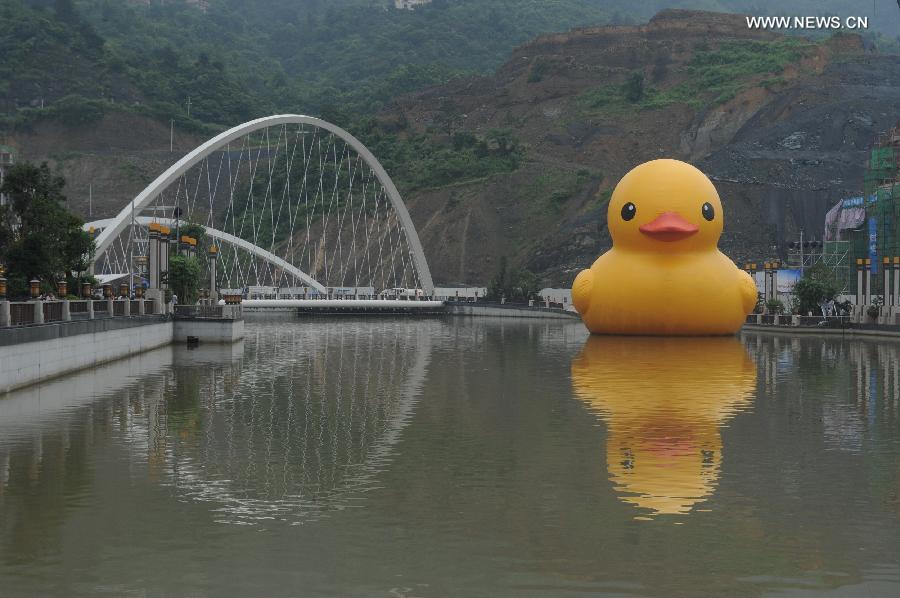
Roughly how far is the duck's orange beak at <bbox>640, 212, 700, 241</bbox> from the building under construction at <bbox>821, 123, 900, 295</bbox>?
20634 millimetres

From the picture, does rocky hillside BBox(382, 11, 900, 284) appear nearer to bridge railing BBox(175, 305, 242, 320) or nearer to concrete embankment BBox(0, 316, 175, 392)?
bridge railing BBox(175, 305, 242, 320)

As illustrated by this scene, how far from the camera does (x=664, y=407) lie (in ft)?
65.7

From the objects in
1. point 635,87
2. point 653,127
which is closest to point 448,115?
point 635,87

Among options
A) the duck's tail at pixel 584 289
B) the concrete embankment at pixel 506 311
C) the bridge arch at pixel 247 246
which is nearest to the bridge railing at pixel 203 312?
the duck's tail at pixel 584 289

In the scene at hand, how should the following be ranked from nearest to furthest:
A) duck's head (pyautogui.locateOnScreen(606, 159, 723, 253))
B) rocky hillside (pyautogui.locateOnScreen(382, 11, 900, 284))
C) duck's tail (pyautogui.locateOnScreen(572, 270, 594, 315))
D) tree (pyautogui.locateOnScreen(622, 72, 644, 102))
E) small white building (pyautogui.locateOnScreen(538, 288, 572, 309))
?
duck's head (pyautogui.locateOnScreen(606, 159, 723, 253))
duck's tail (pyautogui.locateOnScreen(572, 270, 594, 315))
small white building (pyautogui.locateOnScreen(538, 288, 572, 309))
rocky hillside (pyautogui.locateOnScreen(382, 11, 900, 284))
tree (pyautogui.locateOnScreen(622, 72, 644, 102))

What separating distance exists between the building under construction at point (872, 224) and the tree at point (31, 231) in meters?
35.9

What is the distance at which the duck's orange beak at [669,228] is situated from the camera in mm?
37688

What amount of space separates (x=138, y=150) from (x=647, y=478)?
11882 centimetres

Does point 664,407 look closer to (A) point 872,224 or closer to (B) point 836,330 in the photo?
(B) point 836,330

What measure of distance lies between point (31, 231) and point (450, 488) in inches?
892

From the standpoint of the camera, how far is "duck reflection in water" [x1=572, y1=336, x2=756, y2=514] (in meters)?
12.9

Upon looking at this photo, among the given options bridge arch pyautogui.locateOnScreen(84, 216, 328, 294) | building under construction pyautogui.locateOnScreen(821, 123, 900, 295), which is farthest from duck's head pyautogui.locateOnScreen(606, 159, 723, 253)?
bridge arch pyautogui.locateOnScreen(84, 216, 328, 294)

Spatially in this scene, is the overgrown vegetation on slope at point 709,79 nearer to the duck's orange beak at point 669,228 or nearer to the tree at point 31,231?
the duck's orange beak at point 669,228

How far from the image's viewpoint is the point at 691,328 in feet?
131
